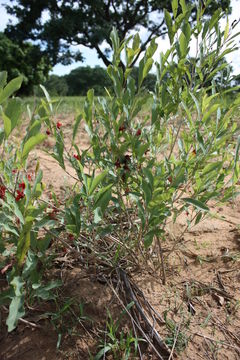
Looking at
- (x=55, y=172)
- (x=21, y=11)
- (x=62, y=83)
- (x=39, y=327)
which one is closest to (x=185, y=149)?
(x=39, y=327)

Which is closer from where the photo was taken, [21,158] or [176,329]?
[21,158]

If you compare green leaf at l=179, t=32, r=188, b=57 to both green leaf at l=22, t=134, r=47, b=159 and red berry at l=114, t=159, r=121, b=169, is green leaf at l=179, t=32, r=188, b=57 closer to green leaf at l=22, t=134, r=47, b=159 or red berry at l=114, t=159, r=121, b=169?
red berry at l=114, t=159, r=121, b=169

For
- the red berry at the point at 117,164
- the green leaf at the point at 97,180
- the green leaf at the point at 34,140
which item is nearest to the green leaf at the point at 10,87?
the green leaf at the point at 34,140

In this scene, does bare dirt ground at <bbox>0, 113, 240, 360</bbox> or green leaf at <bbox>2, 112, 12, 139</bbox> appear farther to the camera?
bare dirt ground at <bbox>0, 113, 240, 360</bbox>

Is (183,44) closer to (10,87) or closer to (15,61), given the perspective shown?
(10,87)

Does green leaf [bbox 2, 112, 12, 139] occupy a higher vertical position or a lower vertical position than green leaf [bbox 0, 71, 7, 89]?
lower

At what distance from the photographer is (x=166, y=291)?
1326mm

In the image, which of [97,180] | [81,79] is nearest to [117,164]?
[97,180]

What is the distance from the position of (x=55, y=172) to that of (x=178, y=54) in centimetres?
147

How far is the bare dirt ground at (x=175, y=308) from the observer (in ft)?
3.65

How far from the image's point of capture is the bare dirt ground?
111 centimetres

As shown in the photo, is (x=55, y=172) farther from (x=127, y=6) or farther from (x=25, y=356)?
(x=127, y=6)

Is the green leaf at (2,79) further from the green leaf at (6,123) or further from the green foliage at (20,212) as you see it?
the green leaf at (6,123)

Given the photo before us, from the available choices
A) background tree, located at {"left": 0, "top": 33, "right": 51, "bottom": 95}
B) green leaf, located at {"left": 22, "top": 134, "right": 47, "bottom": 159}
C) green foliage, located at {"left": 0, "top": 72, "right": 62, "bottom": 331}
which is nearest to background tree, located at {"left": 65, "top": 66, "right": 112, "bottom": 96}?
background tree, located at {"left": 0, "top": 33, "right": 51, "bottom": 95}
